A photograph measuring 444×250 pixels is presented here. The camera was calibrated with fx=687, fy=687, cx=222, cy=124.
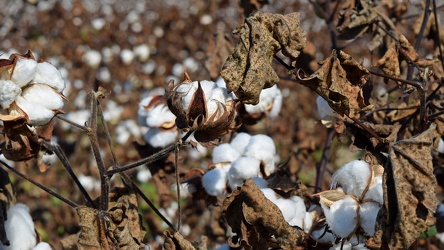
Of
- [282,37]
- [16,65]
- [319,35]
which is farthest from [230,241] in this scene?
[319,35]

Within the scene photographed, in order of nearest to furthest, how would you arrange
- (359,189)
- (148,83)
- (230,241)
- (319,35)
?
(359,189), (230,241), (148,83), (319,35)

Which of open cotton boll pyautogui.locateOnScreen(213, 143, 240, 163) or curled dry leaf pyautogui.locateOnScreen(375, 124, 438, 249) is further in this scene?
open cotton boll pyautogui.locateOnScreen(213, 143, 240, 163)

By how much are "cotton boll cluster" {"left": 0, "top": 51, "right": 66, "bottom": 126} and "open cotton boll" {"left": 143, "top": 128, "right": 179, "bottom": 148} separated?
2.14 ft

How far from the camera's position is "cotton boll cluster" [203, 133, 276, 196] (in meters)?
1.63

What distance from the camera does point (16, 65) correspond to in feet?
3.95

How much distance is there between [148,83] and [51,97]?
5049mm

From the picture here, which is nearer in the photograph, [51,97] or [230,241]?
[51,97]

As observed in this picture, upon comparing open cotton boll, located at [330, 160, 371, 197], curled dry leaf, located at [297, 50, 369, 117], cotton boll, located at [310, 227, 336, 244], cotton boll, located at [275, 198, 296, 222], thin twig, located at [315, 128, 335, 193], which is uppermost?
curled dry leaf, located at [297, 50, 369, 117]

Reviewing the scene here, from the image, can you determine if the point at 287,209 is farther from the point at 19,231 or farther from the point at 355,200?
the point at 19,231

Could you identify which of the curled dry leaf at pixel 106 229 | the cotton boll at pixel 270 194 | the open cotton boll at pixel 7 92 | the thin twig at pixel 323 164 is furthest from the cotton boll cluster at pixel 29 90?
the thin twig at pixel 323 164

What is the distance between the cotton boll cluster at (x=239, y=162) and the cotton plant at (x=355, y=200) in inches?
18.0

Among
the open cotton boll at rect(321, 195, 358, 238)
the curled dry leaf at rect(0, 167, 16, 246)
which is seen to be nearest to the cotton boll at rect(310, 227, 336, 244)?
the open cotton boll at rect(321, 195, 358, 238)

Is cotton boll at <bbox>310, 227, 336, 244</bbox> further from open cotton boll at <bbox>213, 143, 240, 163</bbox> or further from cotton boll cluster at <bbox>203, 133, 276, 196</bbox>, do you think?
open cotton boll at <bbox>213, 143, 240, 163</bbox>

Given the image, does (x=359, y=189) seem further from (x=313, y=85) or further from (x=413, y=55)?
(x=413, y=55)
